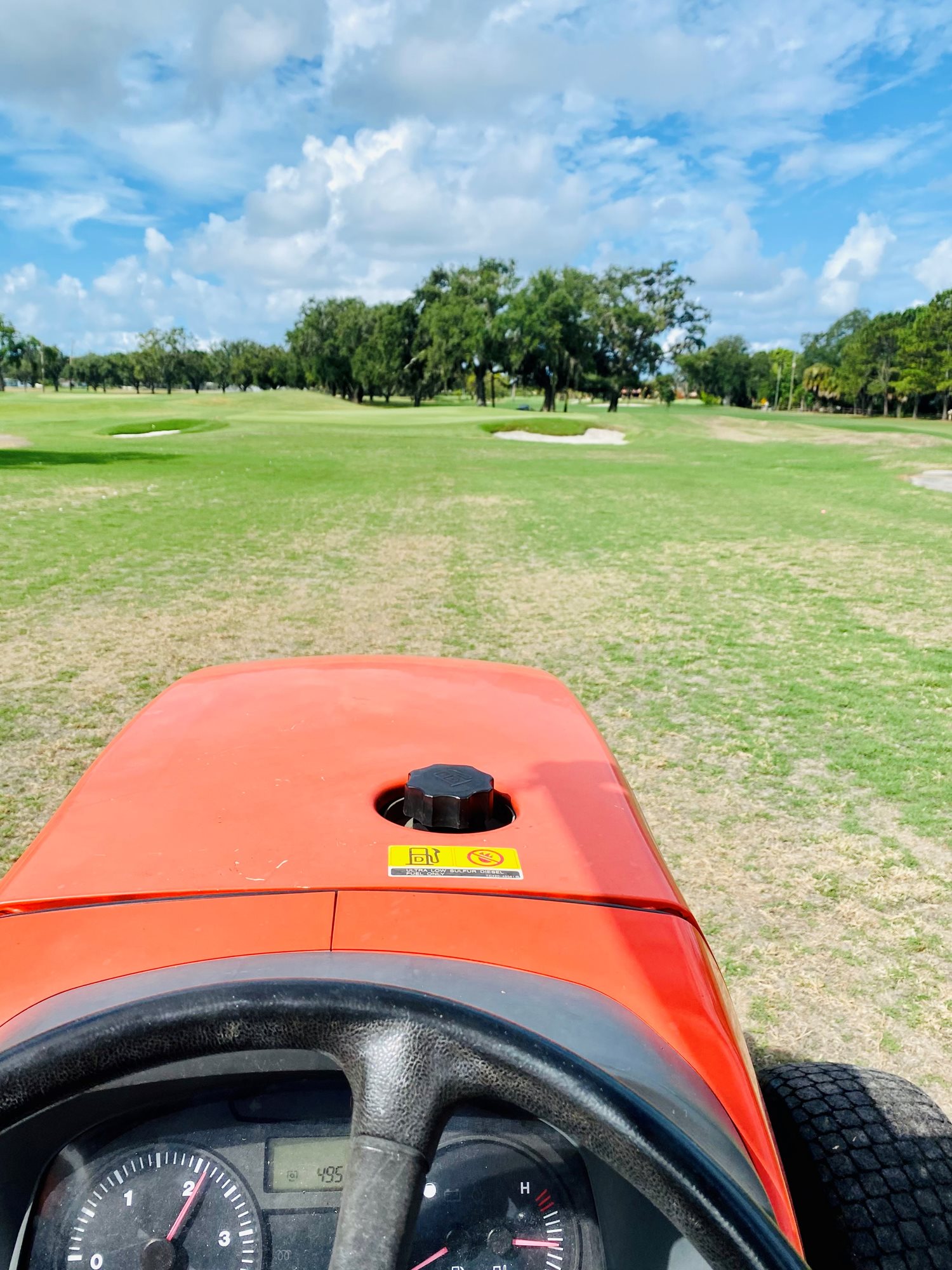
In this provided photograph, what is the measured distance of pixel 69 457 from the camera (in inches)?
834

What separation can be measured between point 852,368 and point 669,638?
8265 cm

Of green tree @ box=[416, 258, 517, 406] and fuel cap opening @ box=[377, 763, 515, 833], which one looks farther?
green tree @ box=[416, 258, 517, 406]

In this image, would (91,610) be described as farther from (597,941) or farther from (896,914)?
(597,941)

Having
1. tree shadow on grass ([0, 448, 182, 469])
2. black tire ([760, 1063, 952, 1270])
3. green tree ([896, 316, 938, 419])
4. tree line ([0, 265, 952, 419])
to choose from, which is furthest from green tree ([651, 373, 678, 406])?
black tire ([760, 1063, 952, 1270])

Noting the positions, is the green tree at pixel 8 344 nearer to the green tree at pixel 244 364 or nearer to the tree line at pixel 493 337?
the tree line at pixel 493 337

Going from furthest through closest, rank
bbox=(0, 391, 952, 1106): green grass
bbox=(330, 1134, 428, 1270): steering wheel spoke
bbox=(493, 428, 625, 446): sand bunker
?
bbox=(493, 428, 625, 446): sand bunker, bbox=(0, 391, 952, 1106): green grass, bbox=(330, 1134, 428, 1270): steering wheel spoke

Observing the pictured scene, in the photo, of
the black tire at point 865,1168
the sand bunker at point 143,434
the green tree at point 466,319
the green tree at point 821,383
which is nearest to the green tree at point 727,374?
the green tree at point 821,383

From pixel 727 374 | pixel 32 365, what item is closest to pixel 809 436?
pixel 727 374

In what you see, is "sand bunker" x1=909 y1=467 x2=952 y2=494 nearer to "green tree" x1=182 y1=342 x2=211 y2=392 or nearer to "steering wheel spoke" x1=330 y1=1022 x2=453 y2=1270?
"steering wheel spoke" x1=330 y1=1022 x2=453 y2=1270

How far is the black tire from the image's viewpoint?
1.48 metres

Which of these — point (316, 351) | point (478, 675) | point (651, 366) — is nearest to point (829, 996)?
point (478, 675)

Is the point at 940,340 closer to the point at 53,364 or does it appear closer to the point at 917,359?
the point at 917,359

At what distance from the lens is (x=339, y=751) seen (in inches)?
78.1

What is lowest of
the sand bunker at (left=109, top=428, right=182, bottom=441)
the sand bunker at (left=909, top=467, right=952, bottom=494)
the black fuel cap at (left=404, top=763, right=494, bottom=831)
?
the sand bunker at (left=909, top=467, right=952, bottom=494)
